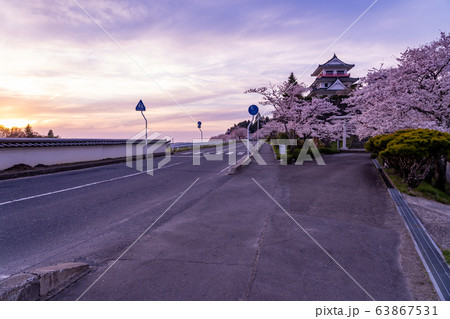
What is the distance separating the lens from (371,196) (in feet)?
26.7

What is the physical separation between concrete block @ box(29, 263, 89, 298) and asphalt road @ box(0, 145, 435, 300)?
130mm

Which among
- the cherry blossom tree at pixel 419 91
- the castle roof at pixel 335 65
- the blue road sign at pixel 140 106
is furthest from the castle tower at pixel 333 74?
the cherry blossom tree at pixel 419 91

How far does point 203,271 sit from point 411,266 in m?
2.85

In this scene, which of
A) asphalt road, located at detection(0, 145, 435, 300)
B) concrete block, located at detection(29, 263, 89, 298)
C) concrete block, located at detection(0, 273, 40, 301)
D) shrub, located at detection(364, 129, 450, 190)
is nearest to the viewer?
concrete block, located at detection(0, 273, 40, 301)

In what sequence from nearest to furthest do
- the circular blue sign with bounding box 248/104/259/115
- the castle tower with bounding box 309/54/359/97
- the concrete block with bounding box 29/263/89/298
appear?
the concrete block with bounding box 29/263/89/298 → the circular blue sign with bounding box 248/104/259/115 → the castle tower with bounding box 309/54/359/97

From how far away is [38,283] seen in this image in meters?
2.92

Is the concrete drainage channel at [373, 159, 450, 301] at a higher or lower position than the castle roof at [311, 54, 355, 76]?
lower

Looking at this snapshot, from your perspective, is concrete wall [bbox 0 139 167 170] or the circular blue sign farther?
the circular blue sign

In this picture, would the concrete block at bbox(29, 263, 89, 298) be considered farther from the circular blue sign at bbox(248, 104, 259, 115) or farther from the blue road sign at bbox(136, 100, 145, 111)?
the blue road sign at bbox(136, 100, 145, 111)

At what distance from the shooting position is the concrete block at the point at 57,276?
118 inches

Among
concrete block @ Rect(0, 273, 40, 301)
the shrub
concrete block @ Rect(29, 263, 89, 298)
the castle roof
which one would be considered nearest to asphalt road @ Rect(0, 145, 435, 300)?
concrete block @ Rect(29, 263, 89, 298)

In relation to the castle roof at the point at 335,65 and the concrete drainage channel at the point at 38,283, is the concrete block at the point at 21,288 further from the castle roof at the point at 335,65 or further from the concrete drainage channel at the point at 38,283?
the castle roof at the point at 335,65

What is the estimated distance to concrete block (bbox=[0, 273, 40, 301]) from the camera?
268 centimetres

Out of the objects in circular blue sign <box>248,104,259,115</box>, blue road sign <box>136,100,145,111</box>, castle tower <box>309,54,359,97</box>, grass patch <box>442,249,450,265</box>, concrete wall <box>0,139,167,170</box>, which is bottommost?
Answer: grass patch <box>442,249,450,265</box>
